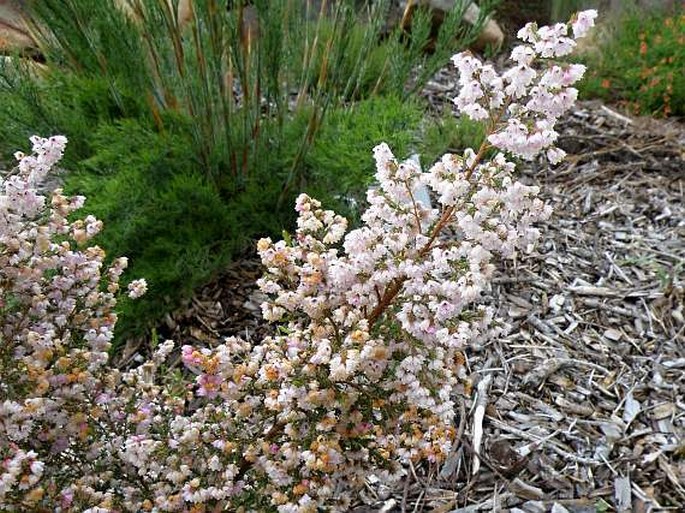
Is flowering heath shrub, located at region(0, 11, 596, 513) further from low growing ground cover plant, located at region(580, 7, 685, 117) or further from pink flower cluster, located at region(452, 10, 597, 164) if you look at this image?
low growing ground cover plant, located at region(580, 7, 685, 117)

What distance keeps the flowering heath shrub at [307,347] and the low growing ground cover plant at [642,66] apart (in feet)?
11.5

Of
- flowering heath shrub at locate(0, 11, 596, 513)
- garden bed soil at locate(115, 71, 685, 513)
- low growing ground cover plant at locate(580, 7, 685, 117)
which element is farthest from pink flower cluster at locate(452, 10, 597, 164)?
low growing ground cover plant at locate(580, 7, 685, 117)

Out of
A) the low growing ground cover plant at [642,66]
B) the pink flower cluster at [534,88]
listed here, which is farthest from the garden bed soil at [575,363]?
the low growing ground cover plant at [642,66]

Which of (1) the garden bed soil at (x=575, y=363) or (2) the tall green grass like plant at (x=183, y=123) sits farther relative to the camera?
(2) the tall green grass like plant at (x=183, y=123)

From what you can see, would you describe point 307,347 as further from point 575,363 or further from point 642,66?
point 642,66

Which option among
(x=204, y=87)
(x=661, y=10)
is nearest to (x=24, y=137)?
(x=204, y=87)

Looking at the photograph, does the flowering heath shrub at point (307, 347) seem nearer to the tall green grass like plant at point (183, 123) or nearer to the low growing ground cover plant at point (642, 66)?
the tall green grass like plant at point (183, 123)

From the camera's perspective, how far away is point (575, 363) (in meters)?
2.68

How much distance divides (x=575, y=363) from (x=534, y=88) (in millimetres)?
1604

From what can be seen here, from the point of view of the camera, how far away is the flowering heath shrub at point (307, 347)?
1.35 meters

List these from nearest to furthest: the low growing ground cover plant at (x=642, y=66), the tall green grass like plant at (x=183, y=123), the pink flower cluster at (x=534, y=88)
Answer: the pink flower cluster at (x=534, y=88), the tall green grass like plant at (x=183, y=123), the low growing ground cover plant at (x=642, y=66)

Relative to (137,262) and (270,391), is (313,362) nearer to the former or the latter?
(270,391)

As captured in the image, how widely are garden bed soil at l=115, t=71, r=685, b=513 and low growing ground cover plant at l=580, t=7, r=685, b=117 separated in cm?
94

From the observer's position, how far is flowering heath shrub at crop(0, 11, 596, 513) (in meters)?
1.35
